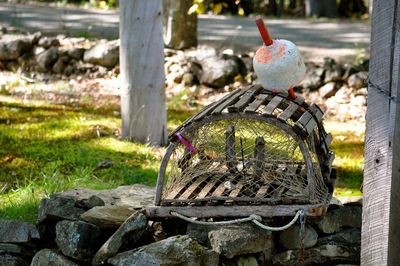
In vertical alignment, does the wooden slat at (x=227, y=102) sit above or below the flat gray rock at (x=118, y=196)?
above

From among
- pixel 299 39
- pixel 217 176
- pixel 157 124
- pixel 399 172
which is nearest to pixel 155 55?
pixel 157 124

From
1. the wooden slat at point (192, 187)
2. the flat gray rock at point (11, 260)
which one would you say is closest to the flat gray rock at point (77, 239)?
the flat gray rock at point (11, 260)

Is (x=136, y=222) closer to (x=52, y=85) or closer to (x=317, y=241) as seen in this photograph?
(x=317, y=241)

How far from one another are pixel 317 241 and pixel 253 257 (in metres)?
0.44

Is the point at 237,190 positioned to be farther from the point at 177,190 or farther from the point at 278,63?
the point at 278,63

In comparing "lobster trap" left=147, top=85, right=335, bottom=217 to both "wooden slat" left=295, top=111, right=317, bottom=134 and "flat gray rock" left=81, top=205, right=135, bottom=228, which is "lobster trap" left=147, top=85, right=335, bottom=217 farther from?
"flat gray rock" left=81, top=205, right=135, bottom=228

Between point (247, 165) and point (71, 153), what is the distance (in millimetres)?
2799

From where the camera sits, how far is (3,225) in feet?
15.7

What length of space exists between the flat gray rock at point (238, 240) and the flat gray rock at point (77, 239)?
70 cm

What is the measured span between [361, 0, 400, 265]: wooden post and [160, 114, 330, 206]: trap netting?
1.15 ft

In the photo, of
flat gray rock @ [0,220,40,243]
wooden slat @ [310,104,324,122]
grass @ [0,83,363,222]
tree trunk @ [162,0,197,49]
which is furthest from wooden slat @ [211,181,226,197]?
tree trunk @ [162,0,197,49]

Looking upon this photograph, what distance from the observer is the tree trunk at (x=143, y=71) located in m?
7.48

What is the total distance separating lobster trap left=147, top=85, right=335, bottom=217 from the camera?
4.32 meters

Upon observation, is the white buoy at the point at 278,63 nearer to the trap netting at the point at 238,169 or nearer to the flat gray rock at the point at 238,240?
the trap netting at the point at 238,169
